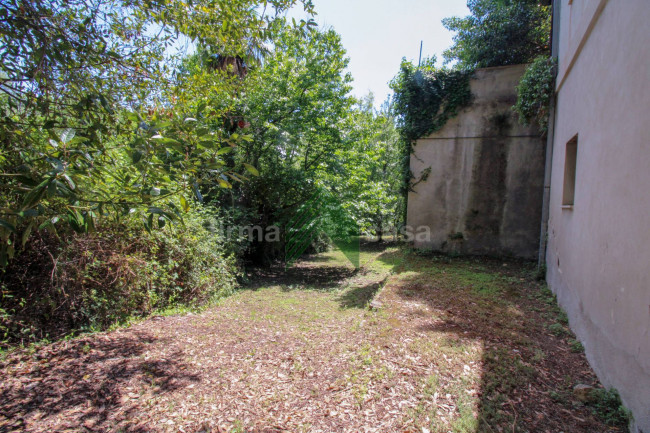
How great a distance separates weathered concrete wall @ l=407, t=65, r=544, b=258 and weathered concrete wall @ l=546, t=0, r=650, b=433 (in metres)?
3.84

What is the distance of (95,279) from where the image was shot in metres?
4.12

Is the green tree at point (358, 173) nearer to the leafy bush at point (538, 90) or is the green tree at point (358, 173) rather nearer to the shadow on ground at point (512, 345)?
the shadow on ground at point (512, 345)

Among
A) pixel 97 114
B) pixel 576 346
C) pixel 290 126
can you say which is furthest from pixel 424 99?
pixel 97 114

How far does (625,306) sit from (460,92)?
7.71 meters

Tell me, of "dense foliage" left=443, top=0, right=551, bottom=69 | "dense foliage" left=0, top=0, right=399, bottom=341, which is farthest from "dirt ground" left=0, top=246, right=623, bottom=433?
"dense foliage" left=443, top=0, right=551, bottom=69

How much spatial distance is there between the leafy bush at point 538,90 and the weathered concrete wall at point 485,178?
1318mm

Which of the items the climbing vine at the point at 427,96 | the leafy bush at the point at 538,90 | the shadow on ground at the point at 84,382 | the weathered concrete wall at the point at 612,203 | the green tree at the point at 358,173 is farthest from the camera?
the green tree at the point at 358,173

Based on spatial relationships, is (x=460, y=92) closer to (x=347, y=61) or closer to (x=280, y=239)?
(x=347, y=61)

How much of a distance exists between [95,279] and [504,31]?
537 inches

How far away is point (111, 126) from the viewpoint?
8.83 feet

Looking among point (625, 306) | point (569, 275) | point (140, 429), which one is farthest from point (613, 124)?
point (140, 429)

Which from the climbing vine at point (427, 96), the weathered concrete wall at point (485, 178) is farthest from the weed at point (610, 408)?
the climbing vine at point (427, 96)

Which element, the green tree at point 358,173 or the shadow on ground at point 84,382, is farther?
the green tree at point 358,173

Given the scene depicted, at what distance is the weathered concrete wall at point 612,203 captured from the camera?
220 cm
